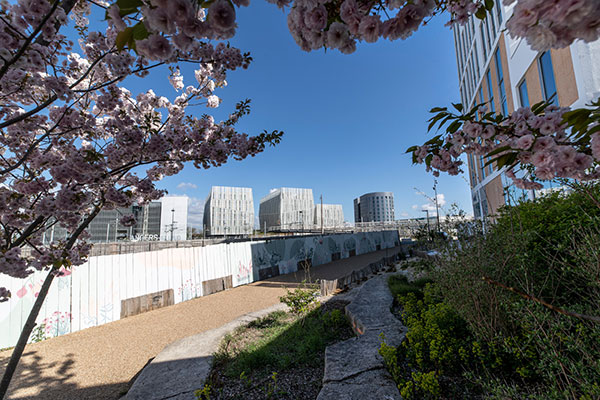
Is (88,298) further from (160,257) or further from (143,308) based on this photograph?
(160,257)

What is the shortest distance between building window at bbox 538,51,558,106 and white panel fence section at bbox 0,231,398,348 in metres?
11.9

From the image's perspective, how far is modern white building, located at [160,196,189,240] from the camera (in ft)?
230

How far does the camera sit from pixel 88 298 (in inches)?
242

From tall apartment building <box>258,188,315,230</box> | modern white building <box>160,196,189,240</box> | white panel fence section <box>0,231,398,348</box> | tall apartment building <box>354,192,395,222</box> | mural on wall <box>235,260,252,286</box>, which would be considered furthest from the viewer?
tall apartment building <box>354,192,395,222</box>

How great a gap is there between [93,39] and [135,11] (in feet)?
8.75

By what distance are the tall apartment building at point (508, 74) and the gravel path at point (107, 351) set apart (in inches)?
219

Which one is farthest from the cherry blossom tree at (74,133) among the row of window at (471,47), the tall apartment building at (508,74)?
the row of window at (471,47)

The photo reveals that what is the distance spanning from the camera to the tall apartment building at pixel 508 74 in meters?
6.27

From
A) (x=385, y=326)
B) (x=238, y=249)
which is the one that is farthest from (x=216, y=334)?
(x=238, y=249)

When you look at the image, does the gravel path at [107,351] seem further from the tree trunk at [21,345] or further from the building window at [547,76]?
the building window at [547,76]

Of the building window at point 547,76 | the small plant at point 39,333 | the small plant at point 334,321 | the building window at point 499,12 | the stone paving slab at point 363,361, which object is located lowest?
the small plant at point 39,333

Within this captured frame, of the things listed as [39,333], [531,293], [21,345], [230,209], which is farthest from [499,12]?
[230,209]

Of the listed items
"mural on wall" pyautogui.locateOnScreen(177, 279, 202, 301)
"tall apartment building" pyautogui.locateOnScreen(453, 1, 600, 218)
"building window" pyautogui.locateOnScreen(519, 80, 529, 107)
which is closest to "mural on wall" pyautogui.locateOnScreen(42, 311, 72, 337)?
"mural on wall" pyautogui.locateOnScreen(177, 279, 202, 301)

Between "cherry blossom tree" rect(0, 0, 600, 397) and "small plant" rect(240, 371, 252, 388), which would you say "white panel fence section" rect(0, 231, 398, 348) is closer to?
"cherry blossom tree" rect(0, 0, 600, 397)
